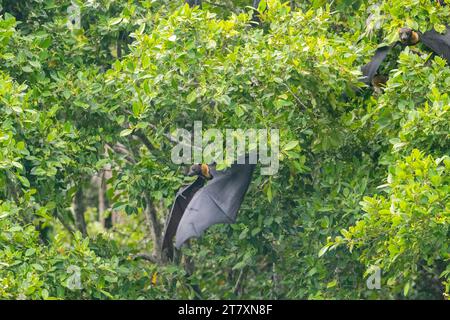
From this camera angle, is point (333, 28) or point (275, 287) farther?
point (275, 287)

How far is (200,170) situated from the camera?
7.92 metres

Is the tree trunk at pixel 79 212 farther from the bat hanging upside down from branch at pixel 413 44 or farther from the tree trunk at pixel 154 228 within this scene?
the bat hanging upside down from branch at pixel 413 44

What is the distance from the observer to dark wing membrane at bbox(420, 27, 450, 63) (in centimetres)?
743

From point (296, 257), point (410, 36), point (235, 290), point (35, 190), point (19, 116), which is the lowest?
point (235, 290)

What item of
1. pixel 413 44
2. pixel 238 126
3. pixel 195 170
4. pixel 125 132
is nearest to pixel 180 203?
pixel 195 170

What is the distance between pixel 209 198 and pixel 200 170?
0.75 ft

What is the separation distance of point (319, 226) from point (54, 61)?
2.06 m

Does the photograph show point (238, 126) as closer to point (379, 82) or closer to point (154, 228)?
point (379, 82)

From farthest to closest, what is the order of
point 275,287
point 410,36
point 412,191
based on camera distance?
point 275,287 < point 410,36 < point 412,191

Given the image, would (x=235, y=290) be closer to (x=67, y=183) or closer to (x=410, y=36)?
(x=67, y=183)

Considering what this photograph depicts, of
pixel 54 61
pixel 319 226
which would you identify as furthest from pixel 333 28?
pixel 54 61

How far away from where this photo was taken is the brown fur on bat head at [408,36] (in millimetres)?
7305

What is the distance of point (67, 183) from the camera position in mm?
8539

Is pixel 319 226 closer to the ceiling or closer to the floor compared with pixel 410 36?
closer to the floor
